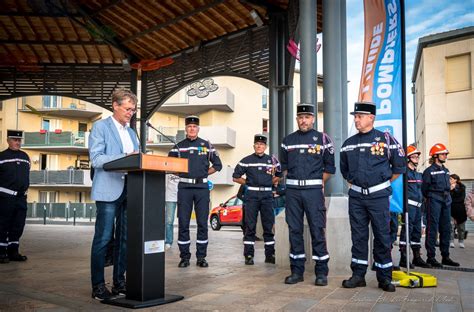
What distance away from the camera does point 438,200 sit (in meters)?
8.53

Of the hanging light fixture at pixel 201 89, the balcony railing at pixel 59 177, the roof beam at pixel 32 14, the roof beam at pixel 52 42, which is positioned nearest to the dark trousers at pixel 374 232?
the roof beam at pixel 32 14

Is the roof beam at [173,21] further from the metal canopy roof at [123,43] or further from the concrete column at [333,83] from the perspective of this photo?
the concrete column at [333,83]

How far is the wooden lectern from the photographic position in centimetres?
466

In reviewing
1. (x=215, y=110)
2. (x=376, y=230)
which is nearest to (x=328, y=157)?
(x=376, y=230)

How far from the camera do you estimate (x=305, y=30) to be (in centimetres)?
762

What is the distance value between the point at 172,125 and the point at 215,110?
13.8 ft

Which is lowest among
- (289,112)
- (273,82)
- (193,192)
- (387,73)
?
(193,192)

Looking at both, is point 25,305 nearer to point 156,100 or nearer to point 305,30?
point 305,30

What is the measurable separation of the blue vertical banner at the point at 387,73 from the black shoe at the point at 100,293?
351 centimetres

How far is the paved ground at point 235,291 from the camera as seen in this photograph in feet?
15.4

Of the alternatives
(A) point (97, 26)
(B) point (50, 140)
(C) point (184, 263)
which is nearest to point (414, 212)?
(C) point (184, 263)

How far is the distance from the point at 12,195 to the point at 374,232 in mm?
5478

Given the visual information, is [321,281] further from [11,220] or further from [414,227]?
[11,220]

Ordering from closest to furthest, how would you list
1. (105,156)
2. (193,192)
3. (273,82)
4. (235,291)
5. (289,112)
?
(105,156) < (235,291) < (193,192) < (289,112) < (273,82)
